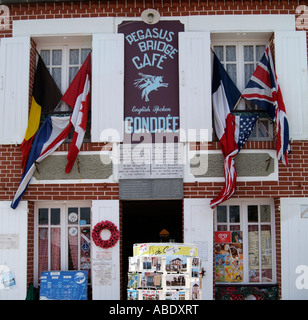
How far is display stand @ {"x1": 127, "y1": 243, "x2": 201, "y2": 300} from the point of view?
7.02 m

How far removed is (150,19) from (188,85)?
5.32ft

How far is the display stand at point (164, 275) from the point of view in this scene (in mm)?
7023

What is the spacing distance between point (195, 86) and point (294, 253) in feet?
13.0

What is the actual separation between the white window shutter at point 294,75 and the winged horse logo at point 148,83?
246 centimetres

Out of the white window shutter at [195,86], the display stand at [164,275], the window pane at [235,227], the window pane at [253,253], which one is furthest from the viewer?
the window pane at [235,227]

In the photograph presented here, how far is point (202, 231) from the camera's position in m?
10.2

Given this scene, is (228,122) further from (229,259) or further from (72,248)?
(72,248)

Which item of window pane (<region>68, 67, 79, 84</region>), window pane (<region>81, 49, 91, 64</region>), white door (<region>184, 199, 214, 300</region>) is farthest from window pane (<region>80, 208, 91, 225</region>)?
window pane (<region>81, 49, 91, 64</region>)

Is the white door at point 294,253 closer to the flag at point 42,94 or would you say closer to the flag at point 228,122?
the flag at point 228,122

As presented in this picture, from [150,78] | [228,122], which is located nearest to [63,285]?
[150,78]

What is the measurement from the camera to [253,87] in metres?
10.5

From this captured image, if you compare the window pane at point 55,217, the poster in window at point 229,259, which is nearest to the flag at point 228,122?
the poster in window at point 229,259

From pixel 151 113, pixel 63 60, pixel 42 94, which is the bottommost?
pixel 151 113

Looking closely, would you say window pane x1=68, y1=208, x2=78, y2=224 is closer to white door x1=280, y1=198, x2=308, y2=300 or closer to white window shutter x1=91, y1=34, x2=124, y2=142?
white window shutter x1=91, y1=34, x2=124, y2=142
